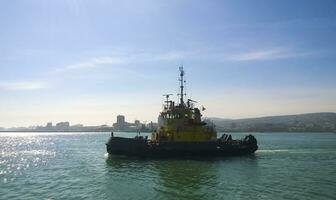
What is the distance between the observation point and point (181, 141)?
2053 inches

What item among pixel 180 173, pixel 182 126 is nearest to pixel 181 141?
pixel 182 126

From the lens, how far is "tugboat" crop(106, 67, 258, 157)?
5041 centimetres

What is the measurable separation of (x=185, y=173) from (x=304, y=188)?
1122 centimetres

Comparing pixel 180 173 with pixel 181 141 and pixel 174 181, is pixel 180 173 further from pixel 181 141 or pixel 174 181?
pixel 181 141

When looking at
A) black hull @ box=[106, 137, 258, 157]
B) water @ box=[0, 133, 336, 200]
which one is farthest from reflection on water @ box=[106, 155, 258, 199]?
black hull @ box=[106, 137, 258, 157]

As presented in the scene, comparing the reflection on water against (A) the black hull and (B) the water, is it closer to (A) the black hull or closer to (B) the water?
(B) the water

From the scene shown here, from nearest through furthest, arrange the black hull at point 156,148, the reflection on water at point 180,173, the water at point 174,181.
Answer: the water at point 174,181
the reflection on water at point 180,173
the black hull at point 156,148

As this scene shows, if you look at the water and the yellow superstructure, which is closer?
the water

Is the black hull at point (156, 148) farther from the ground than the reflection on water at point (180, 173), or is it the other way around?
the black hull at point (156, 148)

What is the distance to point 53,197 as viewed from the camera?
26.6m

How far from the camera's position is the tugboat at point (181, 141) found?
50406 mm

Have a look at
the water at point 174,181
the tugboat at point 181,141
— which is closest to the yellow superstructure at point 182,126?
the tugboat at point 181,141

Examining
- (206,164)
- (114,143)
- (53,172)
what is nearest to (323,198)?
(206,164)

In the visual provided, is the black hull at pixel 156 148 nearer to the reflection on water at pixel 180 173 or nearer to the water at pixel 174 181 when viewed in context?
the reflection on water at pixel 180 173
